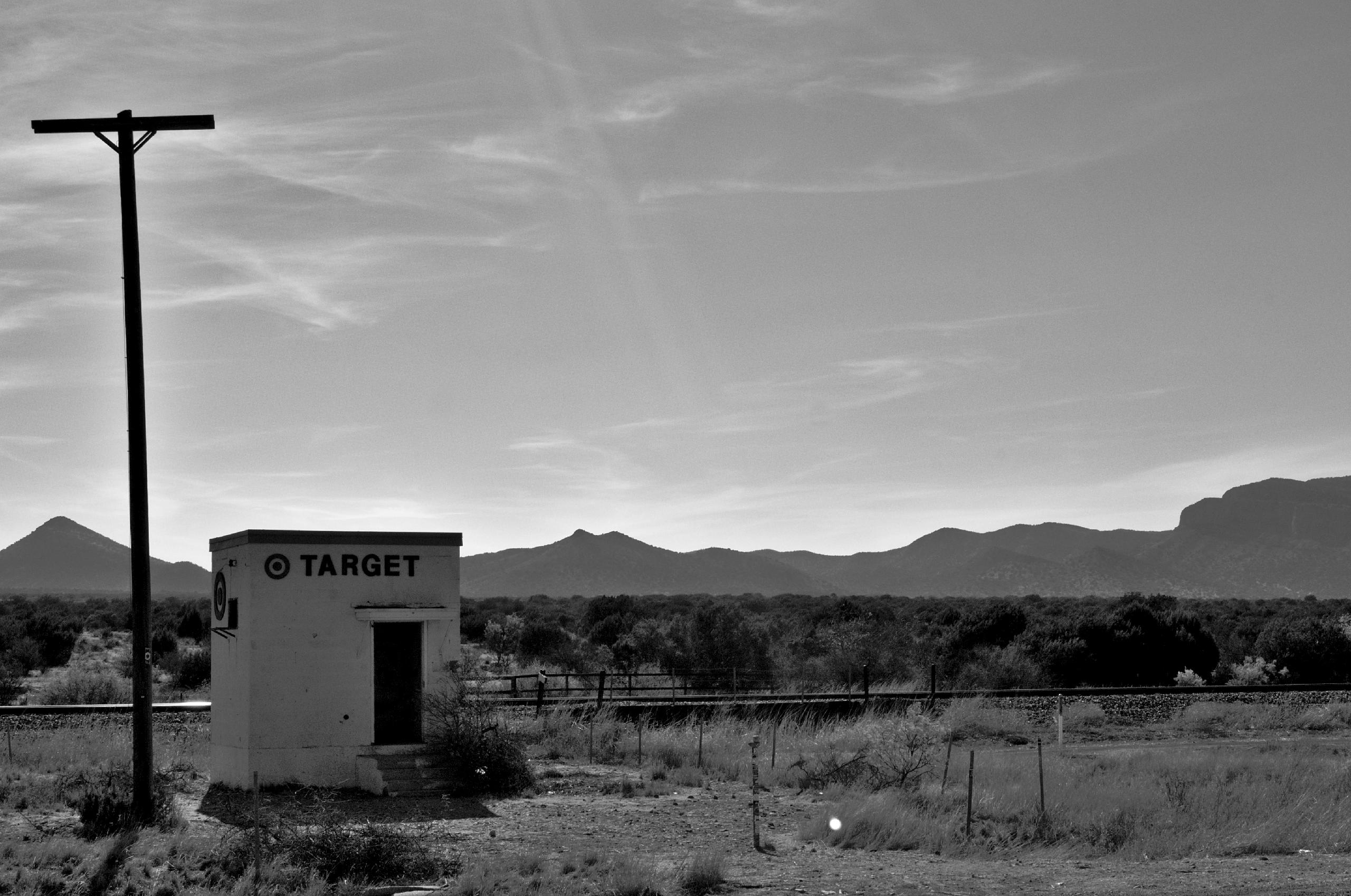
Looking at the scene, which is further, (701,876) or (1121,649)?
(1121,649)

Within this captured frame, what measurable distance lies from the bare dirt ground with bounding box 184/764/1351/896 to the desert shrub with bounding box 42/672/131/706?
16.0 m

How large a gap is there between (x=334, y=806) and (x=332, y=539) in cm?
451

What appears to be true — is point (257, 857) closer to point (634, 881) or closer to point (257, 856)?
point (257, 856)

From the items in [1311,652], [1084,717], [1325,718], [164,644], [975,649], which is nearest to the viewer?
[1325,718]

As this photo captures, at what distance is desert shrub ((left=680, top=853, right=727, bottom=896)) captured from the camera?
46.6ft

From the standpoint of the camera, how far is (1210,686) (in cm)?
3788

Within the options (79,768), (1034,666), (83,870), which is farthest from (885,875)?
(1034,666)

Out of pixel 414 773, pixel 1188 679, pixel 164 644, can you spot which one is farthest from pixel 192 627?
pixel 414 773

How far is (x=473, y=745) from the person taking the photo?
70.2ft

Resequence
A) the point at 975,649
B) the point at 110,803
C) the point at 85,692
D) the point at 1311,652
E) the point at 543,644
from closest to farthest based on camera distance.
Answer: the point at 110,803
the point at 85,692
the point at 1311,652
the point at 975,649
the point at 543,644

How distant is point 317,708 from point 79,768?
12.2ft

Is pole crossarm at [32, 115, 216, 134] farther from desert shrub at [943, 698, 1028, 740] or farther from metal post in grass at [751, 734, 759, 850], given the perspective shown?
desert shrub at [943, 698, 1028, 740]

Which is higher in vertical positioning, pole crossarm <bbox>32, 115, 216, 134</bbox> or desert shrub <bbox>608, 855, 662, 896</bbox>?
pole crossarm <bbox>32, 115, 216, 134</bbox>

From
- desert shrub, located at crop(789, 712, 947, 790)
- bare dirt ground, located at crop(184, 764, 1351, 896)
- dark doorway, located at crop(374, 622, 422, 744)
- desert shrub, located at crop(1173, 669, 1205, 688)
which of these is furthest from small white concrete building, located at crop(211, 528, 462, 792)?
desert shrub, located at crop(1173, 669, 1205, 688)
